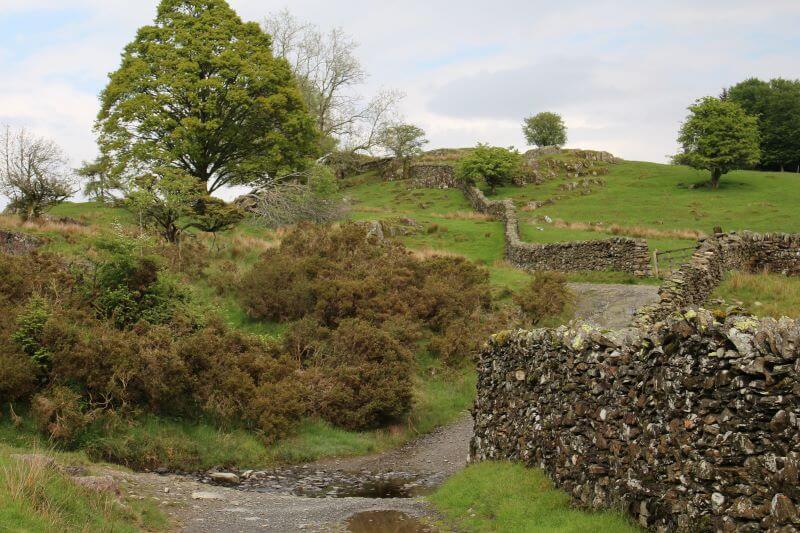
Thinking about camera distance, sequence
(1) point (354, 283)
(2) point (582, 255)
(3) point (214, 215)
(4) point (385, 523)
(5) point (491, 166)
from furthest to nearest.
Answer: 1. (5) point (491, 166)
2. (2) point (582, 255)
3. (3) point (214, 215)
4. (1) point (354, 283)
5. (4) point (385, 523)

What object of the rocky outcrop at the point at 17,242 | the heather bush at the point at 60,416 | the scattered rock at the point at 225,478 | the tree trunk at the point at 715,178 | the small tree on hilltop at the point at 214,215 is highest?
the tree trunk at the point at 715,178

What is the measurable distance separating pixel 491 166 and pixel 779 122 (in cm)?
Result: 3601

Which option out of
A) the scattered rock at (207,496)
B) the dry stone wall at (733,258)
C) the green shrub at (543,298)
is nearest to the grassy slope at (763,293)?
the dry stone wall at (733,258)

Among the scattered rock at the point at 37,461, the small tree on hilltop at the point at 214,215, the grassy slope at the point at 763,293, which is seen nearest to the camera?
the scattered rock at the point at 37,461

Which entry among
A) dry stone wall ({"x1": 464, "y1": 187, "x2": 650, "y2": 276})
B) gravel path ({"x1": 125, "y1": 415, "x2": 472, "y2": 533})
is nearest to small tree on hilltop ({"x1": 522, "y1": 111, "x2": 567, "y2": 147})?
dry stone wall ({"x1": 464, "y1": 187, "x2": 650, "y2": 276})

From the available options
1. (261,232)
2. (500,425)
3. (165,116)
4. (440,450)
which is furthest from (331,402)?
(165,116)

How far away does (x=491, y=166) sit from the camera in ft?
194

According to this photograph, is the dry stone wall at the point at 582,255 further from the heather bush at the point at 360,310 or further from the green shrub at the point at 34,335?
the green shrub at the point at 34,335

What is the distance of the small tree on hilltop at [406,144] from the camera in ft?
227

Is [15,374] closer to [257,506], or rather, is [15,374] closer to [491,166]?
[257,506]

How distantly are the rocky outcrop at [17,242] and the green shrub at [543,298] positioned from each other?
60.3ft

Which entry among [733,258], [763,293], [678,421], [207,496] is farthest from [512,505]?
[733,258]

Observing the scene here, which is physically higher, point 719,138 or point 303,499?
point 719,138

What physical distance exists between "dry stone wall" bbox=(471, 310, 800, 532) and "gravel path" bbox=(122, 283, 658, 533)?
3.30m
